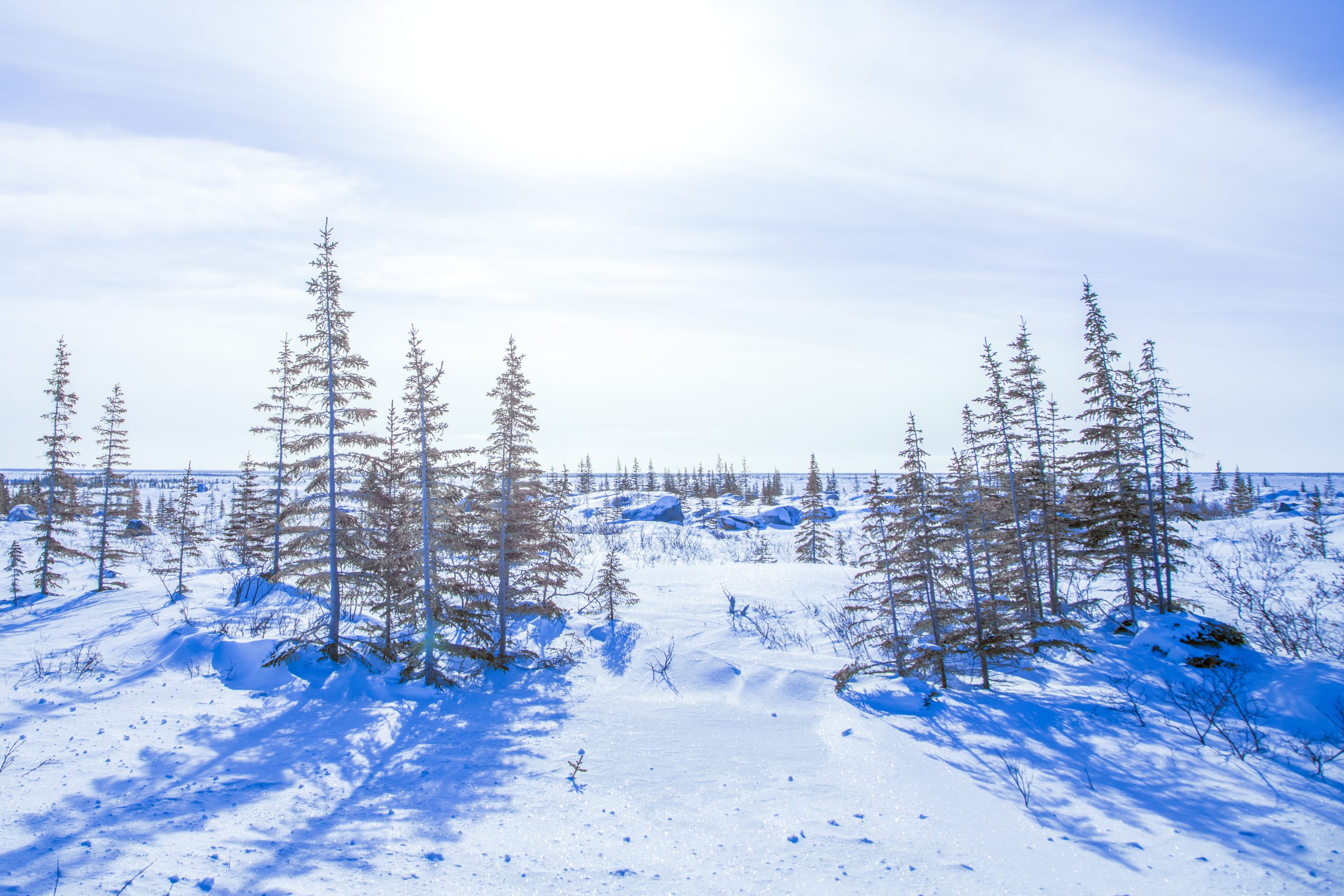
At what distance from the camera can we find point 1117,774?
28.6 ft

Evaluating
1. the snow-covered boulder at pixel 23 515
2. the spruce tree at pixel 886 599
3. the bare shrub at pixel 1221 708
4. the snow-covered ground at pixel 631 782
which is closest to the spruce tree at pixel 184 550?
the snow-covered ground at pixel 631 782

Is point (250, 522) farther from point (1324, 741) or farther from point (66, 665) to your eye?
point (1324, 741)

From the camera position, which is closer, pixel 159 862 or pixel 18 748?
pixel 159 862

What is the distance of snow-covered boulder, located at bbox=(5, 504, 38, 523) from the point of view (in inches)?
2083

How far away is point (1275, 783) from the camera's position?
26.5 feet

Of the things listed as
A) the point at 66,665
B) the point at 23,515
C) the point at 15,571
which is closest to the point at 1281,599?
the point at 66,665

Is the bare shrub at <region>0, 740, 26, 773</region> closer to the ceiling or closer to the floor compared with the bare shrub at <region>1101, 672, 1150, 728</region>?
closer to the ceiling

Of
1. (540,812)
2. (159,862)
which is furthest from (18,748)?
(540,812)

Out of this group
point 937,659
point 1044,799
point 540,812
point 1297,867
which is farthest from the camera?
point 937,659

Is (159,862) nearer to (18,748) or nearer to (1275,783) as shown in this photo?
(18,748)

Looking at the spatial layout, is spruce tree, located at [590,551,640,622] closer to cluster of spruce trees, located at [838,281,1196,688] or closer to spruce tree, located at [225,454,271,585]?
cluster of spruce trees, located at [838,281,1196,688]

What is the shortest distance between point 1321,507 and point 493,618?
269ft

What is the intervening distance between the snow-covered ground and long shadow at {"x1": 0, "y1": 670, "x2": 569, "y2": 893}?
44mm

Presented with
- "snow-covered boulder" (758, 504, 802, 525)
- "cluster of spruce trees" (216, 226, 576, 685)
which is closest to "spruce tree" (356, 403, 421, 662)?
"cluster of spruce trees" (216, 226, 576, 685)
